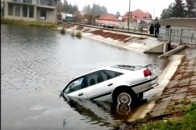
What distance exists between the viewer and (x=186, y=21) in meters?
42.5

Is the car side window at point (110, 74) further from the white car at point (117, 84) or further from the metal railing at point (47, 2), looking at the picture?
the metal railing at point (47, 2)

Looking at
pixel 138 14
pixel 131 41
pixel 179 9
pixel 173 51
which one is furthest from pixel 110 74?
pixel 138 14

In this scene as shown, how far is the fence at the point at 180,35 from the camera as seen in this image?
33.8m

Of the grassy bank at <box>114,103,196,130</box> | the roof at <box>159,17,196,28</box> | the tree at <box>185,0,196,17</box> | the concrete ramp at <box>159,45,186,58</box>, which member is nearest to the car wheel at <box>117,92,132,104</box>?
the grassy bank at <box>114,103,196,130</box>

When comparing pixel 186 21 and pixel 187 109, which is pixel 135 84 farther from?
pixel 186 21

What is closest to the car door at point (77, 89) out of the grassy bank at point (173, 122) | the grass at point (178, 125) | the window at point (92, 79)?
the window at point (92, 79)

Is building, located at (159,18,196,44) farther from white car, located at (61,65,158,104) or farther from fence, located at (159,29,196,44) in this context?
white car, located at (61,65,158,104)

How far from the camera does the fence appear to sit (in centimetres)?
3378

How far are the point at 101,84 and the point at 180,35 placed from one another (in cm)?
2478

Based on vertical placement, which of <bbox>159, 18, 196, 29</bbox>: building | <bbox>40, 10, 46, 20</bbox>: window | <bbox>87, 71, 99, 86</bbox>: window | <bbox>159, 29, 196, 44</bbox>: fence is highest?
<bbox>40, 10, 46, 20</bbox>: window

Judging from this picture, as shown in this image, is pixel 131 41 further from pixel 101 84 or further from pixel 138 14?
pixel 138 14

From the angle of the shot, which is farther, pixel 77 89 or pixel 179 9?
pixel 179 9

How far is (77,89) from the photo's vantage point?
45.4ft

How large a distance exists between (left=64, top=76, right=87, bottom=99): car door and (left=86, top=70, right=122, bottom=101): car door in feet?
0.85
